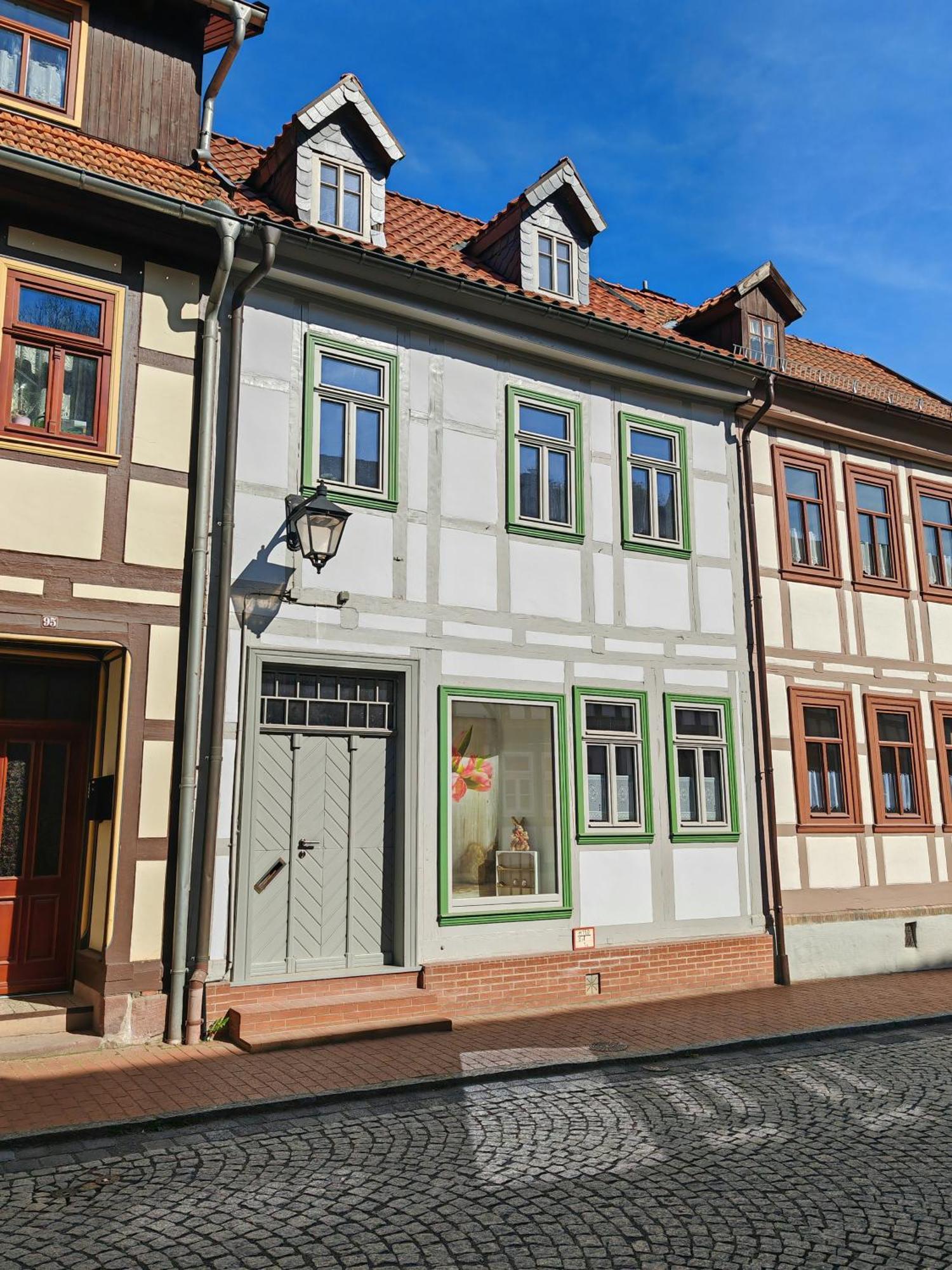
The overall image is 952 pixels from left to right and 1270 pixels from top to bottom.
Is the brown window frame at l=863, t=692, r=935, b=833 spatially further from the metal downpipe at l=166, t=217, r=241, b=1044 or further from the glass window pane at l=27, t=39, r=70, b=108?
the glass window pane at l=27, t=39, r=70, b=108

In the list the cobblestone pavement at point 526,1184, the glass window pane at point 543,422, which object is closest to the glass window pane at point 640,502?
the glass window pane at point 543,422

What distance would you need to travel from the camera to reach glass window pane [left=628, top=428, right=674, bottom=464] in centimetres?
1216

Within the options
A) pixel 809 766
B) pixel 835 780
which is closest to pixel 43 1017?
pixel 809 766

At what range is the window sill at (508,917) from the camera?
9.82 meters

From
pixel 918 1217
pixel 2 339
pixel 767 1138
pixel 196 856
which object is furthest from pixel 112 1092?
pixel 2 339

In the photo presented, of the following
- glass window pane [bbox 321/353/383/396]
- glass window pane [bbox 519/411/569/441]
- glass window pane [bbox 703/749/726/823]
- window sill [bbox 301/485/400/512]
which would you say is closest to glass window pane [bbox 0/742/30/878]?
window sill [bbox 301/485/400/512]

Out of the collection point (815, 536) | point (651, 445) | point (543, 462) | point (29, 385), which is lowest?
point (29, 385)

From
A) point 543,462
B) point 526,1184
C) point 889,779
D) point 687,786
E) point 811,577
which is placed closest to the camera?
point 526,1184

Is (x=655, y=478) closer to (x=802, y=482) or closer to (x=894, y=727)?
(x=802, y=482)

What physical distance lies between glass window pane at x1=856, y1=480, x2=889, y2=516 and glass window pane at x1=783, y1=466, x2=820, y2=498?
30.1 inches

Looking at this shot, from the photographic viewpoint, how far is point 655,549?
12.0m

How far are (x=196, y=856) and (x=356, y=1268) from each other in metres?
4.77

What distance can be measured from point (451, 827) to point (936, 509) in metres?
9.20

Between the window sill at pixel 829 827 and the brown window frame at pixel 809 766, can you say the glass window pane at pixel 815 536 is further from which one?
the window sill at pixel 829 827
